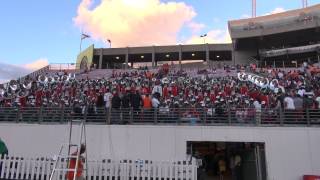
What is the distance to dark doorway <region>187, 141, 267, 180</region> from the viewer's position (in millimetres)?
16125

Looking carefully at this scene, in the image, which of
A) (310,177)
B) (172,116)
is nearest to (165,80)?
(172,116)

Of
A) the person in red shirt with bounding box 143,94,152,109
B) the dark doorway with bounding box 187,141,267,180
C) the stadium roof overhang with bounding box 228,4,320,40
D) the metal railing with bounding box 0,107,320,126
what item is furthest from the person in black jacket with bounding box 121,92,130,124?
the stadium roof overhang with bounding box 228,4,320,40

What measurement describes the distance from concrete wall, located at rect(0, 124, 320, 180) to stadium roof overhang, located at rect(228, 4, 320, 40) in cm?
3338

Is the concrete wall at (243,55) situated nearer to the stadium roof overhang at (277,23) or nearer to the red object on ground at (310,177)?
the stadium roof overhang at (277,23)

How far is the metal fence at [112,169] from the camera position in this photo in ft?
45.6

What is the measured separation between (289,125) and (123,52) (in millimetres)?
48121

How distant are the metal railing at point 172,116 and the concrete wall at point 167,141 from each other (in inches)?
14.1

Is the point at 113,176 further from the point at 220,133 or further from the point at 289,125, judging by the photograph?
the point at 289,125

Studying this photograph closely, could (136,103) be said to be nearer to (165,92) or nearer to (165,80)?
(165,92)

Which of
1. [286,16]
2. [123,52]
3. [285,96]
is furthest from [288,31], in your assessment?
[285,96]

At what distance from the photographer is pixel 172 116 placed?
16.9 meters

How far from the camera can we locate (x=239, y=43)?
167ft

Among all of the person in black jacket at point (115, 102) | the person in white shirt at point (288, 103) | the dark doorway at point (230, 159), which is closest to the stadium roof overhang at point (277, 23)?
the dark doorway at point (230, 159)

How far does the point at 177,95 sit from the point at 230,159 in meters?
6.38
